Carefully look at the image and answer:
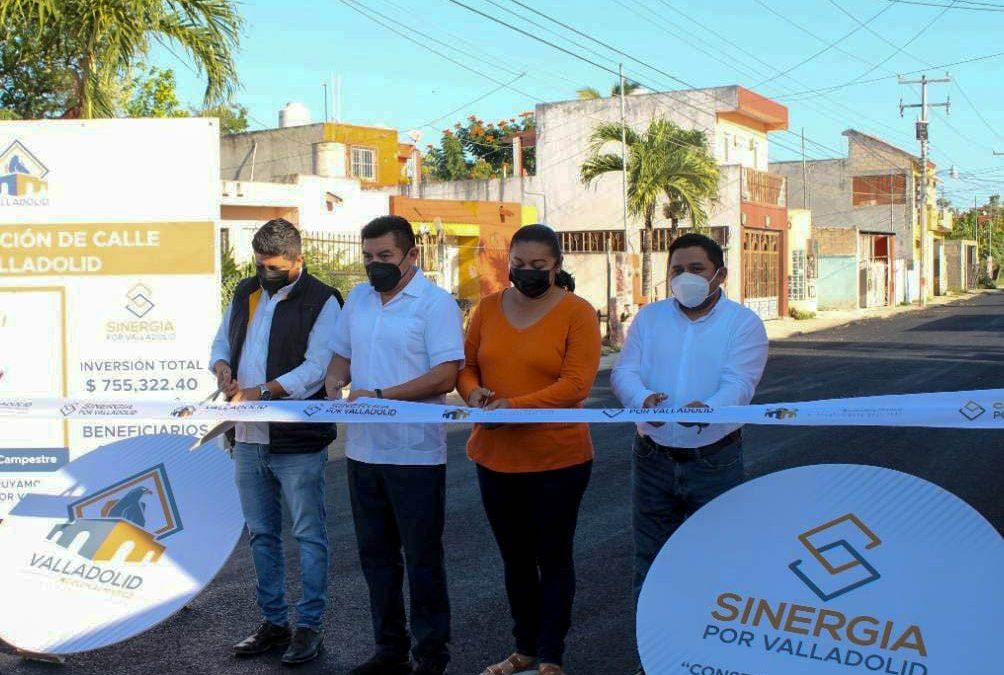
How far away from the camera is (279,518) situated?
5.09 meters

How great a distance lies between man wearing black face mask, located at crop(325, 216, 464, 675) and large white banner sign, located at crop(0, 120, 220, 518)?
8.10 ft

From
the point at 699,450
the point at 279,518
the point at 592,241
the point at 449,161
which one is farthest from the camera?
the point at 449,161

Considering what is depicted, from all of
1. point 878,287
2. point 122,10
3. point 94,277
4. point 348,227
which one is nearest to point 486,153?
point 878,287

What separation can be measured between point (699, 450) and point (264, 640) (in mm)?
2202

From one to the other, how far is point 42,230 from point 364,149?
3144 centimetres

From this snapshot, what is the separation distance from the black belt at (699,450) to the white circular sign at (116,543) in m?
1.91

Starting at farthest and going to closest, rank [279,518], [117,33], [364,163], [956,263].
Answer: [956,263] < [364,163] < [117,33] < [279,518]

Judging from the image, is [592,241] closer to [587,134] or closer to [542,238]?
[587,134]

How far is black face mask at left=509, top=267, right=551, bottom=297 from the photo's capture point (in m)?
4.38

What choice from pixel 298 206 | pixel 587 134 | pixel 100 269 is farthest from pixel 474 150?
pixel 100 269

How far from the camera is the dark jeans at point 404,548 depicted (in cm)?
453

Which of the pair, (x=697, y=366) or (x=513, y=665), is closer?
(x=697, y=366)

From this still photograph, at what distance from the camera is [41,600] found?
15.5ft

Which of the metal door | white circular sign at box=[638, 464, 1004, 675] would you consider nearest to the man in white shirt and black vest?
white circular sign at box=[638, 464, 1004, 675]
